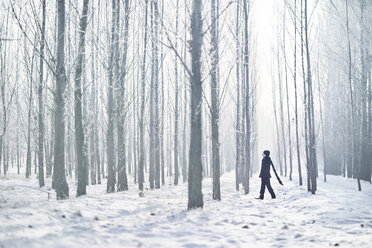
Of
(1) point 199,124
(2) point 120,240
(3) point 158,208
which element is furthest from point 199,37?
(2) point 120,240

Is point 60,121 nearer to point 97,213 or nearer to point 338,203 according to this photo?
point 97,213

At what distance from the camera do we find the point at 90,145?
19.3m

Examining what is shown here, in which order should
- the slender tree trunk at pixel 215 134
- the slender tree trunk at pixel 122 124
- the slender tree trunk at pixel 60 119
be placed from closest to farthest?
the slender tree trunk at pixel 60 119 < the slender tree trunk at pixel 215 134 < the slender tree trunk at pixel 122 124

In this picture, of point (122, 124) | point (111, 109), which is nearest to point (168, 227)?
point (111, 109)

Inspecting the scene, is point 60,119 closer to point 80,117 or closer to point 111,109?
point 80,117

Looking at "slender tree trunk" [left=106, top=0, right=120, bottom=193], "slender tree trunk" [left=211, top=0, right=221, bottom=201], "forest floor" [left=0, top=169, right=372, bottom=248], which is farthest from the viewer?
"slender tree trunk" [left=106, top=0, right=120, bottom=193]

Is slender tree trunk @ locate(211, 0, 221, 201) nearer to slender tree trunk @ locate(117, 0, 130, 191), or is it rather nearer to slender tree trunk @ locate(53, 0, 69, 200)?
slender tree trunk @ locate(117, 0, 130, 191)

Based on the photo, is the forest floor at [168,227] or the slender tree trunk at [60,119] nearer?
the forest floor at [168,227]

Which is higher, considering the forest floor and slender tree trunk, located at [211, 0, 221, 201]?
slender tree trunk, located at [211, 0, 221, 201]

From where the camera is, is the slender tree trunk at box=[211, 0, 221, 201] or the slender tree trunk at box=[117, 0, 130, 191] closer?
the slender tree trunk at box=[211, 0, 221, 201]

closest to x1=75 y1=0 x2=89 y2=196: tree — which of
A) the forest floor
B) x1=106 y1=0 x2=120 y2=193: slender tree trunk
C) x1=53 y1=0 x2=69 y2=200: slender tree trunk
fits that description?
x1=53 y1=0 x2=69 y2=200: slender tree trunk

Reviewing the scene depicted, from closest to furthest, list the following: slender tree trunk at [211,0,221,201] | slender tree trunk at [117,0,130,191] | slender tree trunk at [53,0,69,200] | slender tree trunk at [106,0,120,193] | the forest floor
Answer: the forest floor → slender tree trunk at [53,0,69,200] → slender tree trunk at [211,0,221,201] → slender tree trunk at [106,0,120,193] → slender tree trunk at [117,0,130,191]

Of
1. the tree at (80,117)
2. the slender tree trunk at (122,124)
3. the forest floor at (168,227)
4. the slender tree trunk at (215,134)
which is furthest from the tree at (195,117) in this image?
the slender tree trunk at (122,124)

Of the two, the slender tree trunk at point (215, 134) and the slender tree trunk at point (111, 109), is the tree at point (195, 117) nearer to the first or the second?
the slender tree trunk at point (215, 134)
